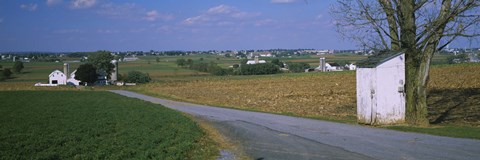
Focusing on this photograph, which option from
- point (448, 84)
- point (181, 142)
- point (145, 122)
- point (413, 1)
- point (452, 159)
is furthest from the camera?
point (448, 84)

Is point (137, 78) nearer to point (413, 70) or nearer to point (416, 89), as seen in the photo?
point (413, 70)

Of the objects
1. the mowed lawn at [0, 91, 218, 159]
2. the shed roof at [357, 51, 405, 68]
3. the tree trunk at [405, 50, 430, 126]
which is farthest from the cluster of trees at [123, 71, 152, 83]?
the tree trunk at [405, 50, 430, 126]

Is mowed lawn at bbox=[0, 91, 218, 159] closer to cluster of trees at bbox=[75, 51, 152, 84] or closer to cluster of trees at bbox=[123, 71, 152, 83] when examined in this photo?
cluster of trees at bbox=[75, 51, 152, 84]

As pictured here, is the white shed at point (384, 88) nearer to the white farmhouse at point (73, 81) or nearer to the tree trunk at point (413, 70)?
the tree trunk at point (413, 70)

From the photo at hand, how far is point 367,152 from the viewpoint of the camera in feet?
37.2

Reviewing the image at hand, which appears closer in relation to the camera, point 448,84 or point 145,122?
point 145,122

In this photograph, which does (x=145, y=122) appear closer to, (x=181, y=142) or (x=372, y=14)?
(x=181, y=142)

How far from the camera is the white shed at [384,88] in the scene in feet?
56.0

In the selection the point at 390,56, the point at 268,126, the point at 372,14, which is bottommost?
the point at 268,126

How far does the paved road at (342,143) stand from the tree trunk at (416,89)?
2.14 metres

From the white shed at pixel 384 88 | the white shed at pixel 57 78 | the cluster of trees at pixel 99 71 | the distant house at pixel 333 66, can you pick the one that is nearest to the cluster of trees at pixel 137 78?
the cluster of trees at pixel 99 71

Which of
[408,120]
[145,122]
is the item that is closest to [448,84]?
[408,120]

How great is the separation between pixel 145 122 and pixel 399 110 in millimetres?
9723

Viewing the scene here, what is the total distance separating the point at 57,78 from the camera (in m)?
82.8
